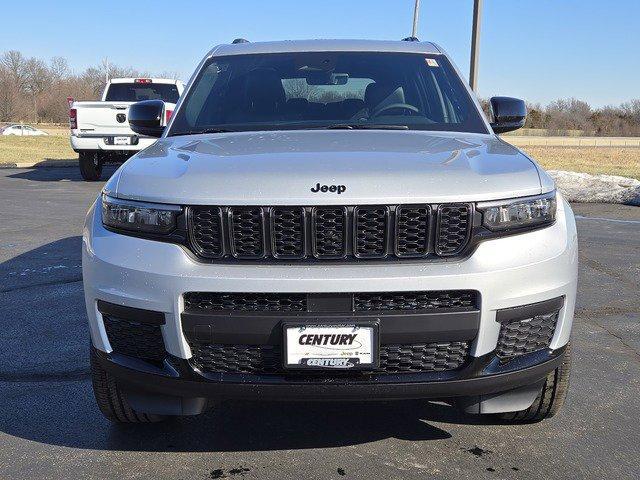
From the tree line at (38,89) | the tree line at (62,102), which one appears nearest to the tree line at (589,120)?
the tree line at (62,102)

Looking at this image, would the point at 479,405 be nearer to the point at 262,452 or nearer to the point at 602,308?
the point at 262,452

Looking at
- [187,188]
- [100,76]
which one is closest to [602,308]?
[187,188]

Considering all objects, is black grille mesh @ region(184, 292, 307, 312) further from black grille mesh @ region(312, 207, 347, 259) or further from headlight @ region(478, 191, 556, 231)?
headlight @ region(478, 191, 556, 231)

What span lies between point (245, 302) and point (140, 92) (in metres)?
15.6

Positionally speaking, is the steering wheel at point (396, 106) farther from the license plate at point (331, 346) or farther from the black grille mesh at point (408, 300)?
the license plate at point (331, 346)

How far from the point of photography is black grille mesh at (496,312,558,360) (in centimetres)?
293

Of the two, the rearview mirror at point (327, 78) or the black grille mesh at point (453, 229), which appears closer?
the black grille mesh at point (453, 229)

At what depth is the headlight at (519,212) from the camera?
291 cm

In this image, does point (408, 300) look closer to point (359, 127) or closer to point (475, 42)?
point (359, 127)

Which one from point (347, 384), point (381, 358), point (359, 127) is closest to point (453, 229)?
point (381, 358)

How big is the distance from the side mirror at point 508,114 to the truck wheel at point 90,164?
1276cm

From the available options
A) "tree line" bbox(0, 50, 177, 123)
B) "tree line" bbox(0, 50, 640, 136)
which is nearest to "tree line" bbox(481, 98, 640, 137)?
"tree line" bbox(0, 50, 640, 136)

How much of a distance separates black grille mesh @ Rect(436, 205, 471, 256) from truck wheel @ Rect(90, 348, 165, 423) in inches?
A: 57.0

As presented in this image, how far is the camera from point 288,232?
288 centimetres
